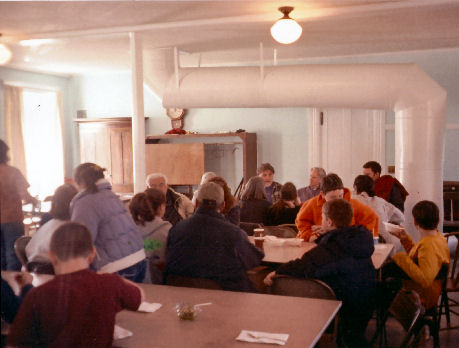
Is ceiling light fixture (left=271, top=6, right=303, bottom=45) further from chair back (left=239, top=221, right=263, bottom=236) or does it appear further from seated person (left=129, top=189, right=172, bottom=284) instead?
seated person (left=129, top=189, right=172, bottom=284)

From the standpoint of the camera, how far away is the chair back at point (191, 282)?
8.95 ft

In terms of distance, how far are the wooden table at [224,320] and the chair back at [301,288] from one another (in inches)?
13.0

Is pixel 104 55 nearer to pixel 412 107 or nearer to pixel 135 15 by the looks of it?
pixel 135 15

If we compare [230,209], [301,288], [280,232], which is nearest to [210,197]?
[301,288]

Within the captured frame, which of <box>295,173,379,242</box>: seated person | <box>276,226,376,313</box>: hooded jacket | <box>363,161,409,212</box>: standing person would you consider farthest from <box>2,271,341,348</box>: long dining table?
<box>363,161,409,212</box>: standing person

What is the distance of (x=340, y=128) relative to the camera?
7477mm

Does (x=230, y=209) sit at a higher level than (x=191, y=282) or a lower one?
higher

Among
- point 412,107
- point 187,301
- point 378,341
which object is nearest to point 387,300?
point 378,341

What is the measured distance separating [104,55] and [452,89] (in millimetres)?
4617

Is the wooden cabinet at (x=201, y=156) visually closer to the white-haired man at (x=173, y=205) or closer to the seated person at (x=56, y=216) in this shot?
the white-haired man at (x=173, y=205)

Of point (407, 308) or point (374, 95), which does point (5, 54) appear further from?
point (374, 95)

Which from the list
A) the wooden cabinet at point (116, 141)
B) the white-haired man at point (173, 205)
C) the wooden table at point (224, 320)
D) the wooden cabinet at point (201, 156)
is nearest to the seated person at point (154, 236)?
the wooden table at point (224, 320)

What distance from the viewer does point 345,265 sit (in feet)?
9.14

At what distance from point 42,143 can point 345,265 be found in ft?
7.63
